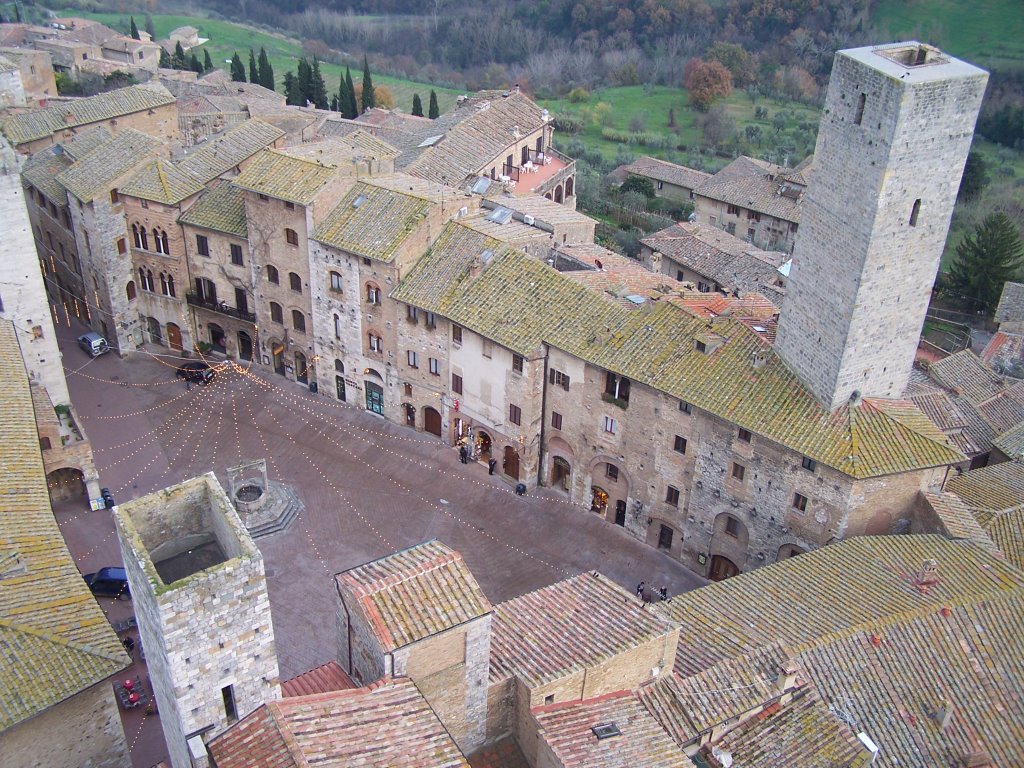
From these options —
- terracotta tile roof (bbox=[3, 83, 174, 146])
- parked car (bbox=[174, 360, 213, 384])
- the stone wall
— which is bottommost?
parked car (bbox=[174, 360, 213, 384])

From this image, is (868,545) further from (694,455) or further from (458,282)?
(458,282)

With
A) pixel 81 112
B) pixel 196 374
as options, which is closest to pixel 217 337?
pixel 196 374

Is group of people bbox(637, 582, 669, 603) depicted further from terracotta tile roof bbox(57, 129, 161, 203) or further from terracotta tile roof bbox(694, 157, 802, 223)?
terracotta tile roof bbox(694, 157, 802, 223)

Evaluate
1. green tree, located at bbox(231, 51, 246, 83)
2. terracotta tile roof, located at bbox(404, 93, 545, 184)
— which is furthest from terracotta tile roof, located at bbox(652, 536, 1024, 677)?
green tree, located at bbox(231, 51, 246, 83)

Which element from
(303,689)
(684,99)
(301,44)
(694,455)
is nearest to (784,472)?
(694,455)

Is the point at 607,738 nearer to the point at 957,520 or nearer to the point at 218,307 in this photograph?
the point at 957,520

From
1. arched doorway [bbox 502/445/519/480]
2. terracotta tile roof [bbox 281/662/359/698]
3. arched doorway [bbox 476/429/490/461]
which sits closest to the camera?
terracotta tile roof [bbox 281/662/359/698]

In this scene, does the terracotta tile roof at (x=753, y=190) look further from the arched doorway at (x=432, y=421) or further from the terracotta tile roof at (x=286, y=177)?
the terracotta tile roof at (x=286, y=177)
